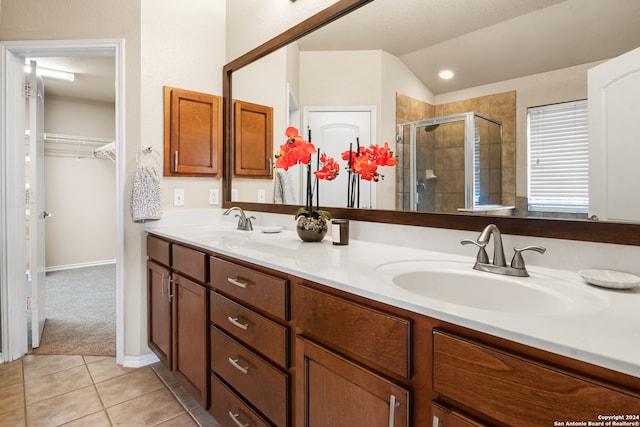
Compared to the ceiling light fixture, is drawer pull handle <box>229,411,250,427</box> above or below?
below

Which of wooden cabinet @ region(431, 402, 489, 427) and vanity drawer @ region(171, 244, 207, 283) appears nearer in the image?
wooden cabinet @ region(431, 402, 489, 427)

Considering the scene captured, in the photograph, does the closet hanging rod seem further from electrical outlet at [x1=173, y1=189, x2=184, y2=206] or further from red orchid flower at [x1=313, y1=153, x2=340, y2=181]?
red orchid flower at [x1=313, y1=153, x2=340, y2=181]

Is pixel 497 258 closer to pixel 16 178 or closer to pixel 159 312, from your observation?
pixel 159 312

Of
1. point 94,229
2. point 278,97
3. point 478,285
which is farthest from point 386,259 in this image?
point 94,229

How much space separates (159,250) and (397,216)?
1.37m

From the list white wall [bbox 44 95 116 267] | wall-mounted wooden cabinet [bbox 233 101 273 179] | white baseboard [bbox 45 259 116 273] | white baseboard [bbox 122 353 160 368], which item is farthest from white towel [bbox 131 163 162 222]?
white baseboard [bbox 45 259 116 273]

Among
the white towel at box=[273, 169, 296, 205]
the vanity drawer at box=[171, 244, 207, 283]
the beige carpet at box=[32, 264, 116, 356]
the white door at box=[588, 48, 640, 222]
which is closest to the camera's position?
the white door at box=[588, 48, 640, 222]

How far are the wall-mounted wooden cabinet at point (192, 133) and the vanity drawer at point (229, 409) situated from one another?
141 centimetres

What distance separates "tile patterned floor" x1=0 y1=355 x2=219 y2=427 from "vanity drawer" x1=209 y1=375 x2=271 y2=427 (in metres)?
0.26

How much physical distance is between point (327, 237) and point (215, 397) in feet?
2.90

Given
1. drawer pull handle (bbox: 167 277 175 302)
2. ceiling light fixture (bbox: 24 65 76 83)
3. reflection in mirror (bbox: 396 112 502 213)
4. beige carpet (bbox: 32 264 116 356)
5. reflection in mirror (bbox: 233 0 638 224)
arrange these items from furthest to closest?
ceiling light fixture (bbox: 24 65 76 83) < beige carpet (bbox: 32 264 116 356) < drawer pull handle (bbox: 167 277 175 302) < reflection in mirror (bbox: 396 112 502 213) < reflection in mirror (bbox: 233 0 638 224)

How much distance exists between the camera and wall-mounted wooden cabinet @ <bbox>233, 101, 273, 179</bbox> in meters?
2.21

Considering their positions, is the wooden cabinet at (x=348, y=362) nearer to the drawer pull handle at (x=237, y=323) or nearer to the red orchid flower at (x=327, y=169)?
the drawer pull handle at (x=237, y=323)

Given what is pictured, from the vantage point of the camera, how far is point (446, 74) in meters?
1.33
